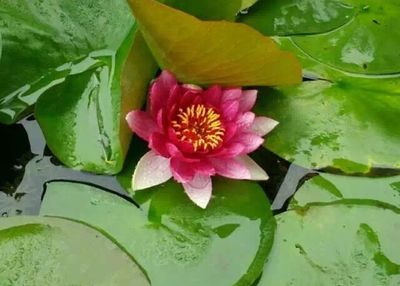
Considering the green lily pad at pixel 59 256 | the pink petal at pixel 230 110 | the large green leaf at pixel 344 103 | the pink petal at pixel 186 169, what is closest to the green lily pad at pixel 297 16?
the large green leaf at pixel 344 103

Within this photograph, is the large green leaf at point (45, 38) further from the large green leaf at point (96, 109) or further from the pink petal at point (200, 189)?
the pink petal at point (200, 189)

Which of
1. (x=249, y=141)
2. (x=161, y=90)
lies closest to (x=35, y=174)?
(x=161, y=90)

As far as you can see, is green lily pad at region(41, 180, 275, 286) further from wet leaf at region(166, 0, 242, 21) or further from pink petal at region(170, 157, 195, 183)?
wet leaf at region(166, 0, 242, 21)

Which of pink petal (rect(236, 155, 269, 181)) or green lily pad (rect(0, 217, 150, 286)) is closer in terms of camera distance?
green lily pad (rect(0, 217, 150, 286))

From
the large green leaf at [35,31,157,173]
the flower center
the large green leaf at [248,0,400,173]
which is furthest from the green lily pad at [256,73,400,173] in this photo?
the large green leaf at [35,31,157,173]

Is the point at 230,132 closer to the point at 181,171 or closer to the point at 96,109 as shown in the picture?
the point at 181,171

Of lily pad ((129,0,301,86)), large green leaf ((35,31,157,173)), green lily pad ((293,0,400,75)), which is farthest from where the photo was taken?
green lily pad ((293,0,400,75))
